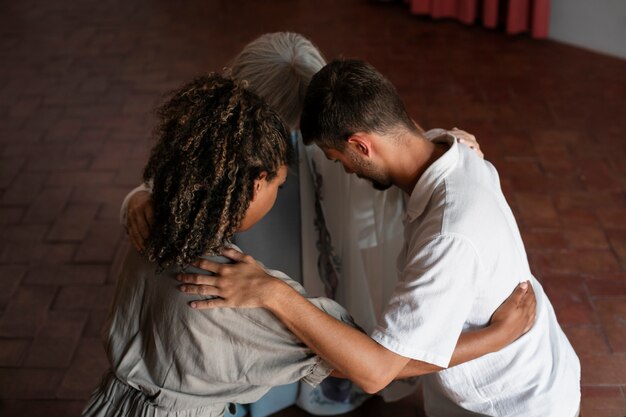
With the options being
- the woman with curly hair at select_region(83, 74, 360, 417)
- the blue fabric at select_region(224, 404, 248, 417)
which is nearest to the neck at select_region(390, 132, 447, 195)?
the woman with curly hair at select_region(83, 74, 360, 417)

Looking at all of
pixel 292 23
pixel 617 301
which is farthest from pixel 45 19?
pixel 617 301

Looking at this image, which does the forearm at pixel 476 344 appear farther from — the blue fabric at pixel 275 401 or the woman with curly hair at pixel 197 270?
the blue fabric at pixel 275 401

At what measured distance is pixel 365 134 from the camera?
1420mm

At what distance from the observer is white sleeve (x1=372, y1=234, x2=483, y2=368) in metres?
1.27

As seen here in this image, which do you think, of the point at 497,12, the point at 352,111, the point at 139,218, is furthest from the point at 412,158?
the point at 497,12

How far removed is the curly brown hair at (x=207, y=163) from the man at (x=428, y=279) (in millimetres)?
75

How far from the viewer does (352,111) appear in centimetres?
140

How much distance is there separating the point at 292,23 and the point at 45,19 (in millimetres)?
1818

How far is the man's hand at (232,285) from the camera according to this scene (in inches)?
46.3

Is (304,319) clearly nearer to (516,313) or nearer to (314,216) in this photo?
(516,313)

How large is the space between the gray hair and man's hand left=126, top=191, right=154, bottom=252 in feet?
1.18

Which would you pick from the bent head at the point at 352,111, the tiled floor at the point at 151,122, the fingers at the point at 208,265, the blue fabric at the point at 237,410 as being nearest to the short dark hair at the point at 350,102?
the bent head at the point at 352,111

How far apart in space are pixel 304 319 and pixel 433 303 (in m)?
0.24

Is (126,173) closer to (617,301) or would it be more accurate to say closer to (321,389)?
(321,389)
